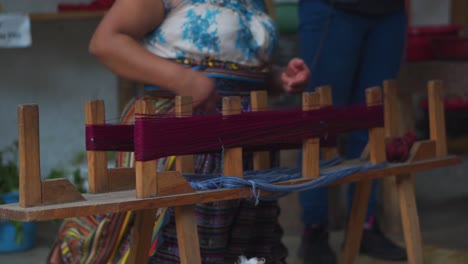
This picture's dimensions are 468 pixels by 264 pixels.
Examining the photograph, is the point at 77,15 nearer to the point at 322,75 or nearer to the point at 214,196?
the point at 322,75

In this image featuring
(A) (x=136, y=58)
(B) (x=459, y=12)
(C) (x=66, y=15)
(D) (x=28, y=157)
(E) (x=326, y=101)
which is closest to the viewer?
A: (D) (x=28, y=157)

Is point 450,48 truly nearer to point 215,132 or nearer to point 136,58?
point 136,58

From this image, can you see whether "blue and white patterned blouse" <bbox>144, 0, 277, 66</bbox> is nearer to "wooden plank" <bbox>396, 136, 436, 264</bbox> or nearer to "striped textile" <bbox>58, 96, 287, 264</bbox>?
"striped textile" <bbox>58, 96, 287, 264</bbox>

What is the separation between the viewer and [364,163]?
275 centimetres

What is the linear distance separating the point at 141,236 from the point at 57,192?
515 mm

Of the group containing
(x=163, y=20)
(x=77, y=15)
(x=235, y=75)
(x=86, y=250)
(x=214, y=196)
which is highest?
(x=77, y=15)

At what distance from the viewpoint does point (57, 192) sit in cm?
199

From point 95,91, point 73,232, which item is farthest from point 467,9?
point 73,232

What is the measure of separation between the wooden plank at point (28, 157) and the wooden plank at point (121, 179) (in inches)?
13.2

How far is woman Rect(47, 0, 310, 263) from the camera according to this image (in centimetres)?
246

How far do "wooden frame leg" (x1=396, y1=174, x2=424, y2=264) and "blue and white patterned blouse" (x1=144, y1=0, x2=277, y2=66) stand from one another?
0.65 metres

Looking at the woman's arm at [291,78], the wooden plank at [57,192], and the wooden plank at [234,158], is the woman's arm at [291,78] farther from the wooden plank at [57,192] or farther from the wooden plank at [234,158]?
the wooden plank at [57,192]

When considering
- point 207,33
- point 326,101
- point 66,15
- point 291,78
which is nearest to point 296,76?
point 291,78

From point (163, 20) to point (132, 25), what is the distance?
0.15m
